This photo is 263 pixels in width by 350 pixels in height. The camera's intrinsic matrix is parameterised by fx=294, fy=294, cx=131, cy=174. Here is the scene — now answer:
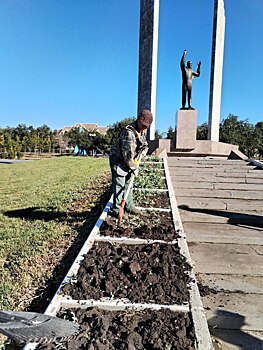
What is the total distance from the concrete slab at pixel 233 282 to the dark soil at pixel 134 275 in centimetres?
43

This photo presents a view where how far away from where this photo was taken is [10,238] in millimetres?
4277

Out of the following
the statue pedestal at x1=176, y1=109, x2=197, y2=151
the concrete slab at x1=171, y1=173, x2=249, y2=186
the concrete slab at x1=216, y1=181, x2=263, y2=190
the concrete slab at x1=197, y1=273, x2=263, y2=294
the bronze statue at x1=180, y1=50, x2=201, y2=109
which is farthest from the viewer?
the bronze statue at x1=180, y1=50, x2=201, y2=109

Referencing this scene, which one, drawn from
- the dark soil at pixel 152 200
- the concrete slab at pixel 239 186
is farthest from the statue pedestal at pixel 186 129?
the dark soil at pixel 152 200

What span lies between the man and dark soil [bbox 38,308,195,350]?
211 centimetres

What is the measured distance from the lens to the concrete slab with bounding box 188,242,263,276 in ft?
11.1

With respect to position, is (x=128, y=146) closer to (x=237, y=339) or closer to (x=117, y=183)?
(x=117, y=183)

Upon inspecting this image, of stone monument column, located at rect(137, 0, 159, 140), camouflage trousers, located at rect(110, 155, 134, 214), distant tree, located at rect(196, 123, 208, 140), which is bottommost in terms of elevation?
camouflage trousers, located at rect(110, 155, 134, 214)

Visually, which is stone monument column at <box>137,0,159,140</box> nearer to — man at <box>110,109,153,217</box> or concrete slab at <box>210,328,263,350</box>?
man at <box>110,109,153,217</box>

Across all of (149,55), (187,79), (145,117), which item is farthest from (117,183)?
(149,55)

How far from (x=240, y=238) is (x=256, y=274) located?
3.25 ft

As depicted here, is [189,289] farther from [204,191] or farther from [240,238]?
[204,191]

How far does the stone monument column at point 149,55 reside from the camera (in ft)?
61.1

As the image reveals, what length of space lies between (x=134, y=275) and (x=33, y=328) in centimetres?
167

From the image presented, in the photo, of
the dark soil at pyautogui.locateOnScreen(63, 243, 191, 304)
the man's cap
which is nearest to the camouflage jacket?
the man's cap
